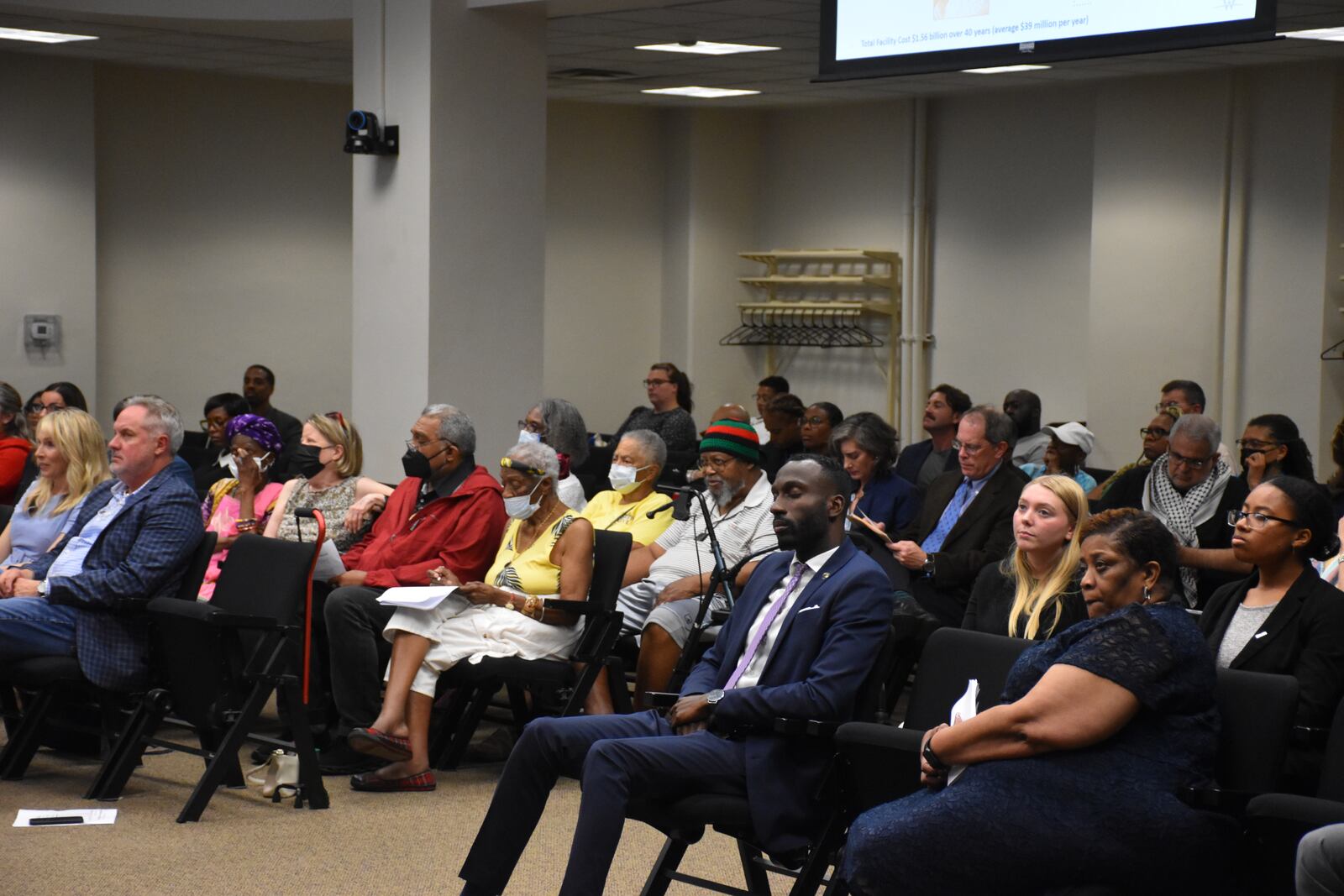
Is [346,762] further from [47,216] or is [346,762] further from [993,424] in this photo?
[47,216]

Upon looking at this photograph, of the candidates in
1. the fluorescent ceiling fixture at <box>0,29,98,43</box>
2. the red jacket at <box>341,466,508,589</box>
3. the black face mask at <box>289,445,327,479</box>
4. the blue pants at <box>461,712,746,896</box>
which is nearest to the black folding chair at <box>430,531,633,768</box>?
the red jacket at <box>341,466,508,589</box>

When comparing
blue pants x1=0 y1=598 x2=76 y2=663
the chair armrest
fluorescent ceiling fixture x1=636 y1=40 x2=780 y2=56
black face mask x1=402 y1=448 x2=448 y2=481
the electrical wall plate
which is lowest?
blue pants x1=0 y1=598 x2=76 y2=663

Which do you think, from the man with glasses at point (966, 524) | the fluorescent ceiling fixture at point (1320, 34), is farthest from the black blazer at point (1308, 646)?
the fluorescent ceiling fixture at point (1320, 34)

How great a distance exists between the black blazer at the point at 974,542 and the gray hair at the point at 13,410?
14.9 ft

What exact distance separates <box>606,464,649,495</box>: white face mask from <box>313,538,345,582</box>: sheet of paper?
1051 millimetres

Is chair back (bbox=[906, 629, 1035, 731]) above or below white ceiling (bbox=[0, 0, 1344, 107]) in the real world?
below

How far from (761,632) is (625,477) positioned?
2.25 m

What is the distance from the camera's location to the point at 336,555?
587 centimetres

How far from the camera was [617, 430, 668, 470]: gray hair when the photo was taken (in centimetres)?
606

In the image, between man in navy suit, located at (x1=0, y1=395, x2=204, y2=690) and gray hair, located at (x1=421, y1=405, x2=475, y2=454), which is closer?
man in navy suit, located at (x1=0, y1=395, x2=204, y2=690)

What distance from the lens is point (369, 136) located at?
792 centimetres

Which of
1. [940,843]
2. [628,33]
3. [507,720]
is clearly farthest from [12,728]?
[628,33]

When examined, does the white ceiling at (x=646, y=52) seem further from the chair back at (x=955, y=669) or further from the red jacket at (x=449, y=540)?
the chair back at (x=955, y=669)

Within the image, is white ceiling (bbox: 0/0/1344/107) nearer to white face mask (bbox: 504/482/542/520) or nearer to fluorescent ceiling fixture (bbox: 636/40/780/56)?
fluorescent ceiling fixture (bbox: 636/40/780/56)
